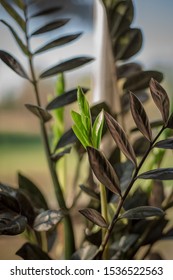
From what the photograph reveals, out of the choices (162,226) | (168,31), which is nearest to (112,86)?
(168,31)

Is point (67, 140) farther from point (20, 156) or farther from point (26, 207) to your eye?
point (20, 156)

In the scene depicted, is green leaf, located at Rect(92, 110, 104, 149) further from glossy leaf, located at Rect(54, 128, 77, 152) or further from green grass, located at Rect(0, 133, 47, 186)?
green grass, located at Rect(0, 133, 47, 186)

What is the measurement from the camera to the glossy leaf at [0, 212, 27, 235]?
0.49 meters

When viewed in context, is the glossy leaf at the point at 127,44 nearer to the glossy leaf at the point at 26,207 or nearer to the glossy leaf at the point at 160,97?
the glossy leaf at the point at 160,97

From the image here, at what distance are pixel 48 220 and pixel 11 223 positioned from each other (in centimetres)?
5

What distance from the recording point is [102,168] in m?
0.49

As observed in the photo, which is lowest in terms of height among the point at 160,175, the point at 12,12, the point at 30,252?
the point at 30,252

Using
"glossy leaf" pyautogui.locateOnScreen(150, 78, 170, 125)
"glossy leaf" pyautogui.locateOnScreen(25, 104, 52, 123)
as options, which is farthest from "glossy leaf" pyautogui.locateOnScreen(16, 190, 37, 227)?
"glossy leaf" pyautogui.locateOnScreen(150, 78, 170, 125)

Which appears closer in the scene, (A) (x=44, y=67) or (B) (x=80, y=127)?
(B) (x=80, y=127)

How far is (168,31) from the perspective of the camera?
2.52ft

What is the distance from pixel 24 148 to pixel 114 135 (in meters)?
0.33

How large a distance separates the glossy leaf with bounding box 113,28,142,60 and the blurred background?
0.12 metres

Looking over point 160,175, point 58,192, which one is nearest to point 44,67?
point 58,192

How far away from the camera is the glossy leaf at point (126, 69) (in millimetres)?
690
